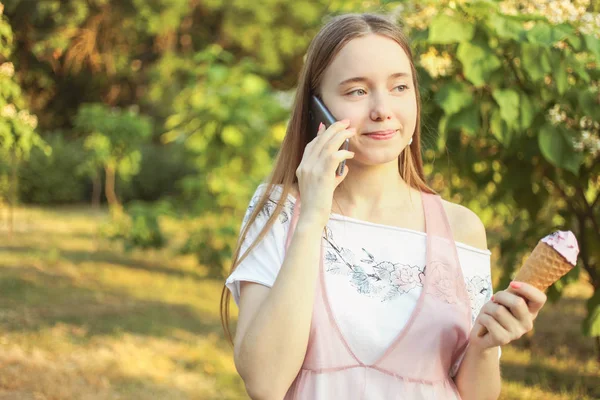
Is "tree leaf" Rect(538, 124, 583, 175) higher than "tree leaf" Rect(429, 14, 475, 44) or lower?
lower

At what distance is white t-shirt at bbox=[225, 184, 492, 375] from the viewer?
1708 mm

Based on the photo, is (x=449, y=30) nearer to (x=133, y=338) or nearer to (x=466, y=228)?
(x=466, y=228)

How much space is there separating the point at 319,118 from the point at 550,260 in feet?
2.15

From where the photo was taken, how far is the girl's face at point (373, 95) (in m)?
1.75

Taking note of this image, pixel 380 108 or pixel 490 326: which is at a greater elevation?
pixel 380 108

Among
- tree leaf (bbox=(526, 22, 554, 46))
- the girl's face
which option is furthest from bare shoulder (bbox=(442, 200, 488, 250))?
tree leaf (bbox=(526, 22, 554, 46))

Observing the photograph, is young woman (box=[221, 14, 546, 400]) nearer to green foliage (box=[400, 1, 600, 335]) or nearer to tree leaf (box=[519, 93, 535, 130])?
green foliage (box=[400, 1, 600, 335])

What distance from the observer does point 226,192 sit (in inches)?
291

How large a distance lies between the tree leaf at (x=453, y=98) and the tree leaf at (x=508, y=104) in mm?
120

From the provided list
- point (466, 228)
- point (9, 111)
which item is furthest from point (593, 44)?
point (9, 111)

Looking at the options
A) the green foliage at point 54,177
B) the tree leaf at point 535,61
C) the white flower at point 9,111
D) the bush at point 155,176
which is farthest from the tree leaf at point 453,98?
the bush at point 155,176

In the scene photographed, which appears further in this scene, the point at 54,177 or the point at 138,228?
the point at 54,177

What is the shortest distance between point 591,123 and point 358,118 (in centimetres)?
184

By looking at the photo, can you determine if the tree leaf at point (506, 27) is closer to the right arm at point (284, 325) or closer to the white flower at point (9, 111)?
the right arm at point (284, 325)
